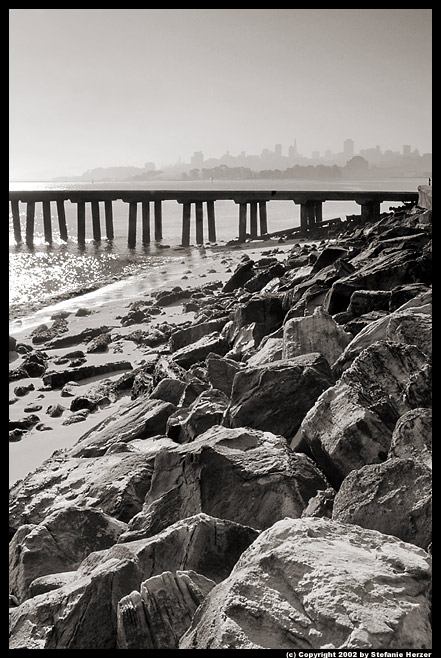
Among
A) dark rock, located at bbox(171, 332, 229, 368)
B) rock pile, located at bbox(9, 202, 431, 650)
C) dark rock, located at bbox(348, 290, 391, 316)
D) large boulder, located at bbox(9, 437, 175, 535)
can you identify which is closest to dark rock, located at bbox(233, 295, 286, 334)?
dark rock, located at bbox(171, 332, 229, 368)

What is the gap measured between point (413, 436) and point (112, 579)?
151 cm

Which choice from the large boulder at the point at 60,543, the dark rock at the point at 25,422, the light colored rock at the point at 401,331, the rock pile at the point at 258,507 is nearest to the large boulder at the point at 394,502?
the rock pile at the point at 258,507

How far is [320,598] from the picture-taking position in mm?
1937

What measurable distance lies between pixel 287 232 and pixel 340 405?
23337 mm

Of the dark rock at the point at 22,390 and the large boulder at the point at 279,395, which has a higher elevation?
the large boulder at the point at 279,395

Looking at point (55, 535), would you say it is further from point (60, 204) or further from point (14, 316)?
point (60, 204)

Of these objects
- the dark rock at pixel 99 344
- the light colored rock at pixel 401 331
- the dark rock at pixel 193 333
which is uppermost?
the light colored rock at pixel 401 331

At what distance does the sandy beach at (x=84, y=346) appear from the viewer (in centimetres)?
571

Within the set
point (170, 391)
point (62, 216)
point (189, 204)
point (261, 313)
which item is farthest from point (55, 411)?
point (62, 216)

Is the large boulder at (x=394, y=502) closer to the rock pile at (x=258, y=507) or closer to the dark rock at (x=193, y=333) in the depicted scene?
the rock pile at (x=258, y=507)
